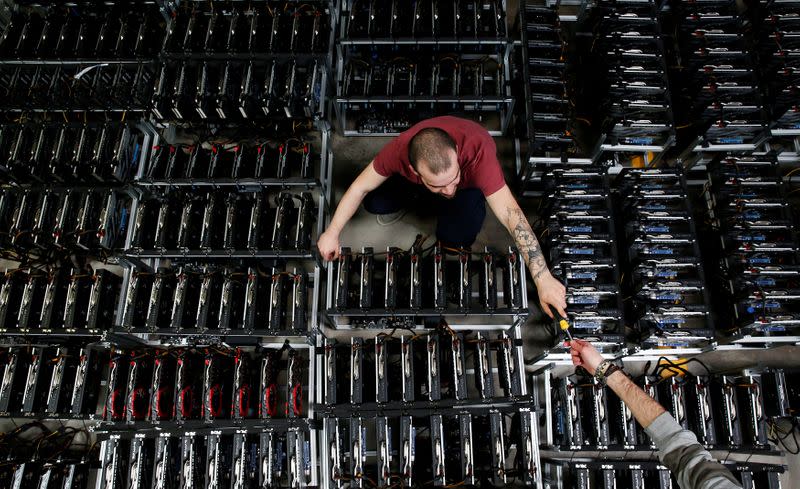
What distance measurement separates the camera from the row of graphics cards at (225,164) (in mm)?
3758

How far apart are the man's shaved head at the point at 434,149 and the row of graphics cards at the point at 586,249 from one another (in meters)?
1.58

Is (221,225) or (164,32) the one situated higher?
(164,32)

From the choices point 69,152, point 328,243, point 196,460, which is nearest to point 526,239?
point 328,243

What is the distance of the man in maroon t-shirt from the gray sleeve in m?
0.71

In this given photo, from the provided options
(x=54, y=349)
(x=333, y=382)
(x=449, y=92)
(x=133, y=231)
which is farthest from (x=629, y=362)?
(x=54, y=349)

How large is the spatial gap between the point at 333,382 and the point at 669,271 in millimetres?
2598

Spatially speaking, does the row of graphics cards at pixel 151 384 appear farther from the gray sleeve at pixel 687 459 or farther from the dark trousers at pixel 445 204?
the gray sleeve at pixel 687 459

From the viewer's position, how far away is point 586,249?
3.61m

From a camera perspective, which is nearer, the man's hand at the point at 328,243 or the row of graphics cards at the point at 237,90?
the man's hand at the point at 328,243

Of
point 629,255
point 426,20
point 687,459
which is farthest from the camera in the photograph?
point 426,20

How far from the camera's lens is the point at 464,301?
3.41m

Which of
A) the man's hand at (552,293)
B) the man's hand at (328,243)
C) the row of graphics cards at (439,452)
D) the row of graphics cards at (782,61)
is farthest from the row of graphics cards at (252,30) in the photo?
the row of graphics cards at (782,61)

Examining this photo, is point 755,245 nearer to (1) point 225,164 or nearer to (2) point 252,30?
(1) point 225,164

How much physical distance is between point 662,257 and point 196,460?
3623 mm
